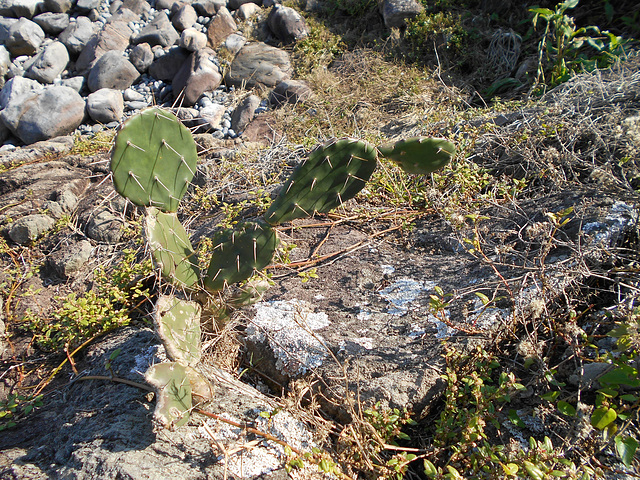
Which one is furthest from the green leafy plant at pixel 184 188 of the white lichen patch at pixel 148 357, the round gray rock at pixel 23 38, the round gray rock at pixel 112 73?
the round gray rock at pixel 23 38

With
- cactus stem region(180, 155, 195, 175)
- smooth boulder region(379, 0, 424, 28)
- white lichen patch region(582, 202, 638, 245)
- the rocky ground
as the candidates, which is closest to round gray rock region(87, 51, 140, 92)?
the rocky ground

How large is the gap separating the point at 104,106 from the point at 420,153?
584 cm

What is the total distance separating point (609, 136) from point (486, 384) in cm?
175

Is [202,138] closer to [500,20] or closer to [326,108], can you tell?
[326,108]

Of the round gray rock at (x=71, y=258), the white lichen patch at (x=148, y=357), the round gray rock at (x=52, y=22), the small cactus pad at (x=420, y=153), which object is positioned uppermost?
the small cactus pad at (x=420, y=153)

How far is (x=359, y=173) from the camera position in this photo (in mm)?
1804

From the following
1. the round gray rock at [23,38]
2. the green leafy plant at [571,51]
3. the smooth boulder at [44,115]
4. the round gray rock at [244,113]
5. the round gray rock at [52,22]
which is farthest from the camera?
the round gray rock at [52,22]

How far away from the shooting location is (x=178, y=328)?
5.36 feet

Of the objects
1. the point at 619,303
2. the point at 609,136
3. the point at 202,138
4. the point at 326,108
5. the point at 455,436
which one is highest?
the point at 609,136

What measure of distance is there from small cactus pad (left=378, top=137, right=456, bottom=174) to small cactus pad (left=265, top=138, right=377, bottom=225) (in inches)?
4.1

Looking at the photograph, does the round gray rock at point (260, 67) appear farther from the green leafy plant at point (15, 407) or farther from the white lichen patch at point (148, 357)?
the green leafy plant at point (15, 407)

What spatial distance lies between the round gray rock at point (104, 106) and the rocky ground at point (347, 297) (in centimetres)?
212

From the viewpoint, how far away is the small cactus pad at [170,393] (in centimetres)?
138

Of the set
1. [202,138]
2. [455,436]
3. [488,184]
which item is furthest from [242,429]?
[202,138]
